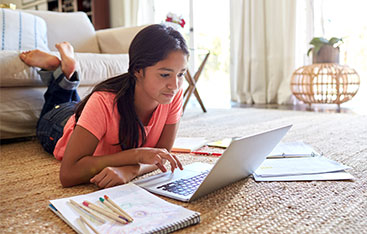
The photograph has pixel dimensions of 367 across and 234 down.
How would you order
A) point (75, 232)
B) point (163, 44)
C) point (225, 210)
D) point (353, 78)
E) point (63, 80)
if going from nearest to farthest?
point (75, 232) < point (225, 210) < point (163, 44) < point (63, 80) < point (353, 78)

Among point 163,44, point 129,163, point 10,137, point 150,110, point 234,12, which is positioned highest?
point 234,12

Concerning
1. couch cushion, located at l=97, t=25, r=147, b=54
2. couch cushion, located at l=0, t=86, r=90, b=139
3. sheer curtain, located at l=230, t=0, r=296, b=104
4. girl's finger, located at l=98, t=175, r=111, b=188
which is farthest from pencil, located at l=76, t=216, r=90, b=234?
sheer curtain, located at l=230, t=0, r=296, b=104

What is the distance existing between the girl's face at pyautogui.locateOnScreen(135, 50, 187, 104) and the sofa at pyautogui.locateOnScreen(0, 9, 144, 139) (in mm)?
847

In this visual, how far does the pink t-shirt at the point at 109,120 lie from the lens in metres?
0.99

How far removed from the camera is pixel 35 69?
174 cm

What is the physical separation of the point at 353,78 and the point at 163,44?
246 cm

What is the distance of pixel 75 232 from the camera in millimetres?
742

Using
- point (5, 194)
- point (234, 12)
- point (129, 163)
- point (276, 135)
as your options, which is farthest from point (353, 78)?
point (5, 194)

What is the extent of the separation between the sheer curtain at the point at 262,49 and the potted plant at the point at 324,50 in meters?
0.31

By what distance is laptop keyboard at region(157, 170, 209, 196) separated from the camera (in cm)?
95

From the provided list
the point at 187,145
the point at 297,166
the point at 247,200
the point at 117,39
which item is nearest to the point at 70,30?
the point at 117,39

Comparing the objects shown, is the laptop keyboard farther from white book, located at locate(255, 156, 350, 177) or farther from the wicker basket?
the wicker basket

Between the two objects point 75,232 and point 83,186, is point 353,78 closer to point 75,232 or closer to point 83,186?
point 83,186

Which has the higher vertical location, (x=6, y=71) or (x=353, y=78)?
(x=6, y=71)
